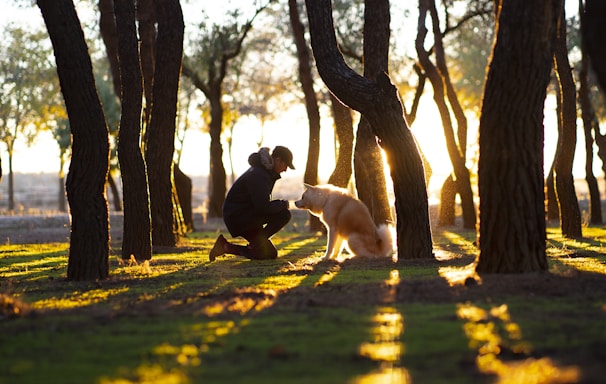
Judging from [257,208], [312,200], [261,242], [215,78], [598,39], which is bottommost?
[261,242]

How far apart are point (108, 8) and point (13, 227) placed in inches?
448

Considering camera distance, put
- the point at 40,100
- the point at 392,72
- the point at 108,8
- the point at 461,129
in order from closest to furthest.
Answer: the point at 108,8, the point at 461,129, the point at 392,72, the point at 40,100

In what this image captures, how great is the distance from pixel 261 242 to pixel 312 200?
1.30 meters

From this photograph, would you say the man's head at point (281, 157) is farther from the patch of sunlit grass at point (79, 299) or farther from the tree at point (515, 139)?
the tree at point (515, 139)

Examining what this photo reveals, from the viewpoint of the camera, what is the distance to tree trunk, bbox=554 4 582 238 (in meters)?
23.4

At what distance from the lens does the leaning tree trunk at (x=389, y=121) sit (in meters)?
15.3

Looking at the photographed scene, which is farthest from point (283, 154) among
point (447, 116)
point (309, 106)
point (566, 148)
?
point (309, 106)

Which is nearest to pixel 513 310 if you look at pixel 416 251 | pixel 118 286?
pixel 118 286

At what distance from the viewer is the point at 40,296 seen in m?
11.9

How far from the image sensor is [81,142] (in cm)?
1345

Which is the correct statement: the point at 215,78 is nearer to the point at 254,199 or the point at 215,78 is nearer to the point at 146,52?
the point at 146,52

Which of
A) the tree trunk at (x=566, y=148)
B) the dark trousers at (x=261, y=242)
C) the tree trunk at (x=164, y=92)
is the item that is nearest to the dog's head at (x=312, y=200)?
the dark trousers at (x=261, y=242)

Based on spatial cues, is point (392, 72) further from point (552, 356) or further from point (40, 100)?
point (552, 356)

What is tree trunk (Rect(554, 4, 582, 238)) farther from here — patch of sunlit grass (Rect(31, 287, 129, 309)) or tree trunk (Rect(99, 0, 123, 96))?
patch of sunlit grass (Rect(31, 287, 129, 309))
